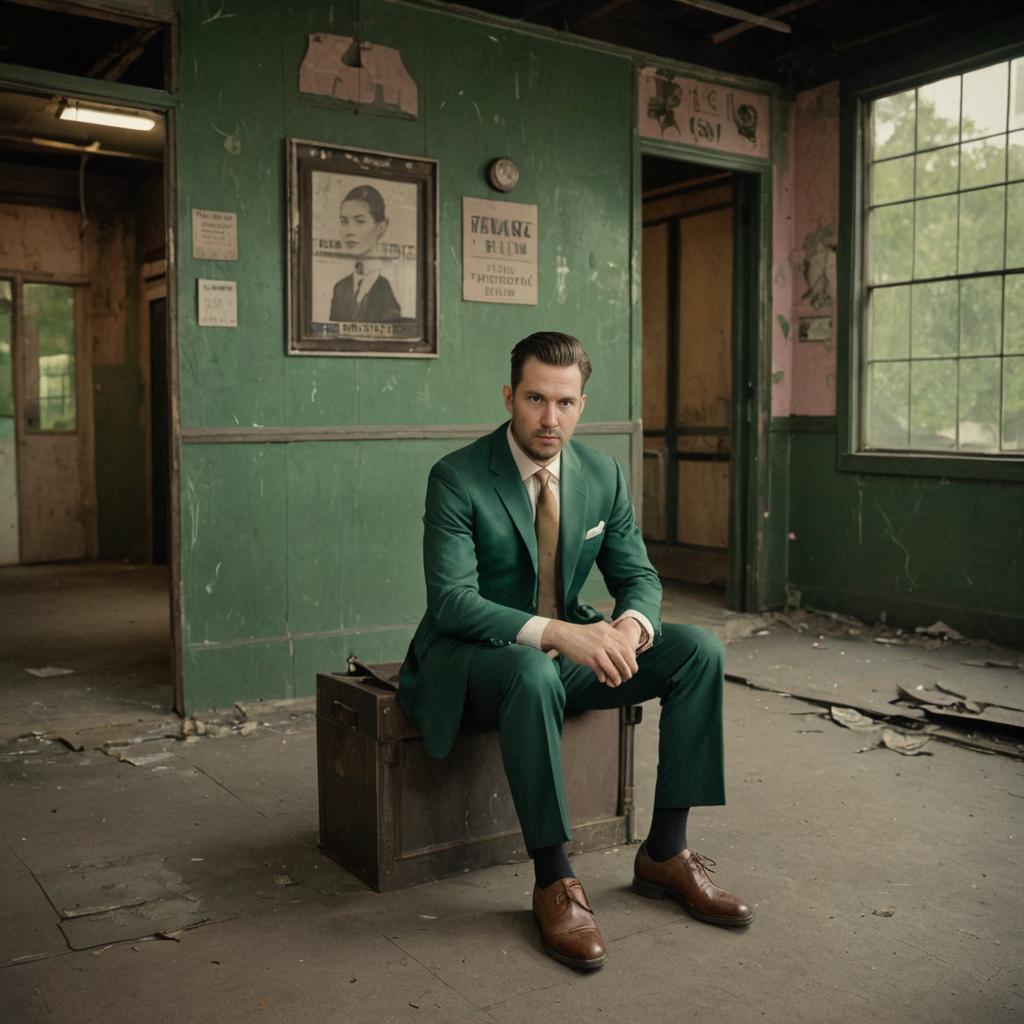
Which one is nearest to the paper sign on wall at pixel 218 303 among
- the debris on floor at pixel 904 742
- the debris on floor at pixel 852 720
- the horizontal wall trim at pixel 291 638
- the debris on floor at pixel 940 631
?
the horizontal wall trim at pixel 291 638

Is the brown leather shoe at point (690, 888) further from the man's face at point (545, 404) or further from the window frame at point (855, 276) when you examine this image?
the window frame at point (855, 276)

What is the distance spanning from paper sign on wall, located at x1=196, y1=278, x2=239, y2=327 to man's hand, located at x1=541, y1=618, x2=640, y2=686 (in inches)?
104

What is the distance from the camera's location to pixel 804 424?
7.04m

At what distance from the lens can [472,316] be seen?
5547mm

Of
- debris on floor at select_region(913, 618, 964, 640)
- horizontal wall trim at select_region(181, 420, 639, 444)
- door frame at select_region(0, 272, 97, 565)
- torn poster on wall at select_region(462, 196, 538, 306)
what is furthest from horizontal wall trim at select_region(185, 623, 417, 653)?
door frame at select_region(0, 272, 97, 565)

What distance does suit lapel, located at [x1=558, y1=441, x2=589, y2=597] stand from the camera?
3.11 metres

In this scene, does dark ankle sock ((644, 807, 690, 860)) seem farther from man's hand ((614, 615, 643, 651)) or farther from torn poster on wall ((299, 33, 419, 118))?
torn poster on wall ((299, 33, 419, 118))

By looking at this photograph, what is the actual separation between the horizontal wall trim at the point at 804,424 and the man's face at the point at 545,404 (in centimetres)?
419

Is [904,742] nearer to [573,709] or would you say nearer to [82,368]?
[573,709]

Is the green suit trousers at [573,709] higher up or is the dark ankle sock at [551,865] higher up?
the green suit trousers at [573,709]

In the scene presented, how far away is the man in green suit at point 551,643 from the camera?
2.71m

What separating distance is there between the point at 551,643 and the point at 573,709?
1.39 ft

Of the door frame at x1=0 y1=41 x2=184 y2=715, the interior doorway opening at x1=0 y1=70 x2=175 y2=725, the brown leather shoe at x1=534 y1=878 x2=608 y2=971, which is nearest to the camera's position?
the brown leather shoe at x1=534 y1=878 x2=608 y2=971

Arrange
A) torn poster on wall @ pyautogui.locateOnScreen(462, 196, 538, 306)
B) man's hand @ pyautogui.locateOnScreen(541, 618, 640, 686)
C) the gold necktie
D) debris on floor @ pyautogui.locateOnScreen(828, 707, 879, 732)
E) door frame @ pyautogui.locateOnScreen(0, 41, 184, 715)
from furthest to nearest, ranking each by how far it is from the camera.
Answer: torn poster on wall @ pyautogui.locateOnScreen(462, 196, 538, 306) < debris on floor @ pyautogui.locateOnScreen(828, 707, 879, 732) < door frame @ pyautogui.locateOnScreen(0, 41, 184, 715) < the gold necktie < man's hand @ pyautogui.locateOnScreen(541, 618, 640, 686)
